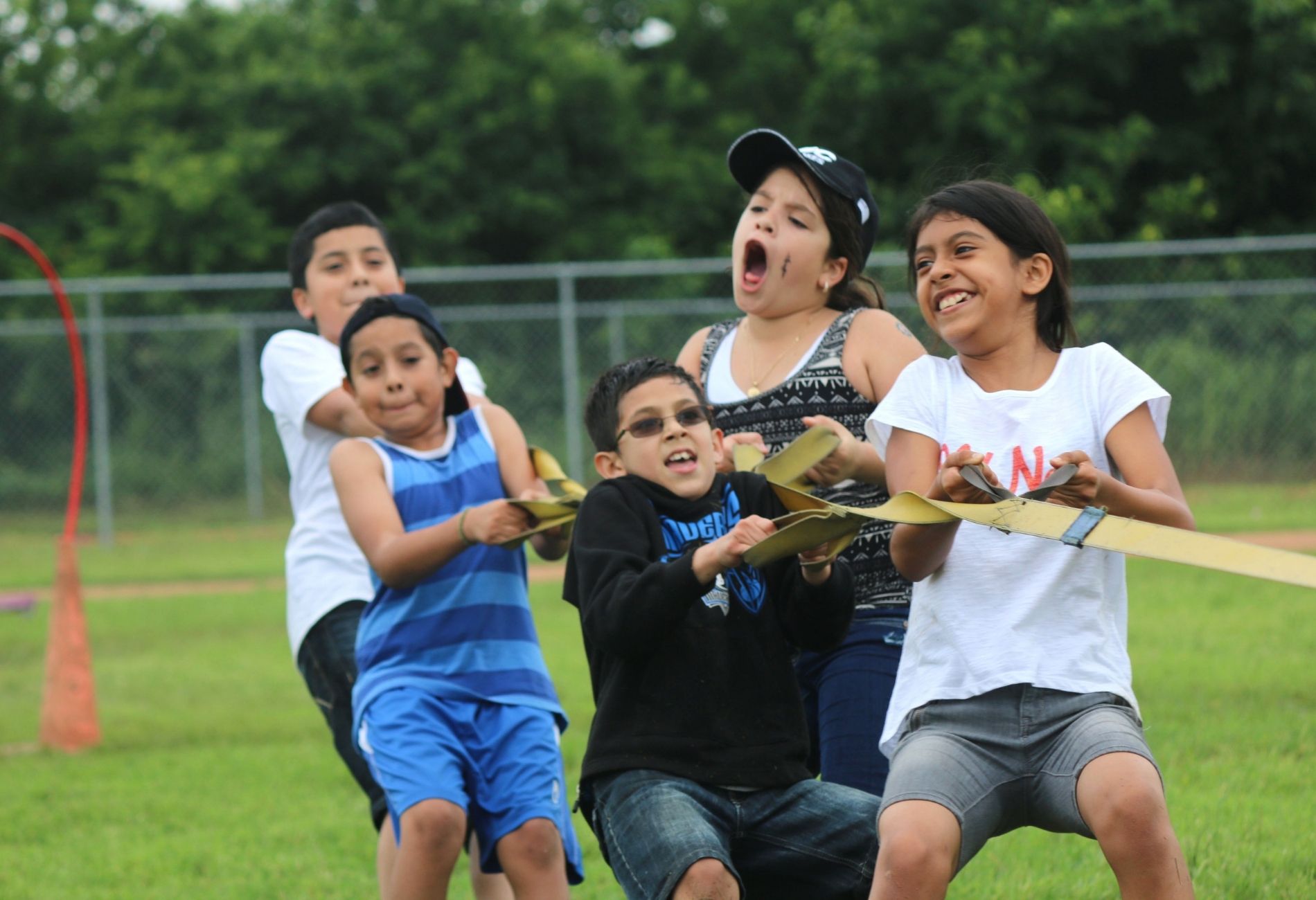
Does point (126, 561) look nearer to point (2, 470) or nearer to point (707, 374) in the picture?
point (2, 470)

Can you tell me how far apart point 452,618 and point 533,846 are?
22.6 inches

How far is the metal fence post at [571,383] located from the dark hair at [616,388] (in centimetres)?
1140

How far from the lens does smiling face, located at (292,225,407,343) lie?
4.53 metres

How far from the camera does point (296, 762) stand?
6656mm

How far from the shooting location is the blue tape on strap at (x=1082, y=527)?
2.57m

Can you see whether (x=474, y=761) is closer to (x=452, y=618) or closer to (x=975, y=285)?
(x=452, y=618)

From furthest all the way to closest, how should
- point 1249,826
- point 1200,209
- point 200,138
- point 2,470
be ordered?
point 200,138, point 1200,209, point 2,470, point 1249,826

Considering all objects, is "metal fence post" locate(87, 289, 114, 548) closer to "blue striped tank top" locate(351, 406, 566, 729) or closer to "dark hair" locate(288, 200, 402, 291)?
"dark hair" locate(288, 200, 402, 291)

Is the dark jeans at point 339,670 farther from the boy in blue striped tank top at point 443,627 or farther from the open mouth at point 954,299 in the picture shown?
the open mouth at point 954,299

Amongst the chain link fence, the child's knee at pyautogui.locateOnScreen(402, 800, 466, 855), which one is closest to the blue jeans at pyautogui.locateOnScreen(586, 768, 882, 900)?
the child's knee at pyautogui.locateOnScreen(402, 800, 466, 855)

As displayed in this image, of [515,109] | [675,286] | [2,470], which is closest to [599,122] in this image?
[515,109]

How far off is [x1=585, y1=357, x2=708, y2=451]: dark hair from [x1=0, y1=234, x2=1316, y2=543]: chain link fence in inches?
440

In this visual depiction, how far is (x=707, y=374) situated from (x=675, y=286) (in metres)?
13.7

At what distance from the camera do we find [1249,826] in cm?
457
